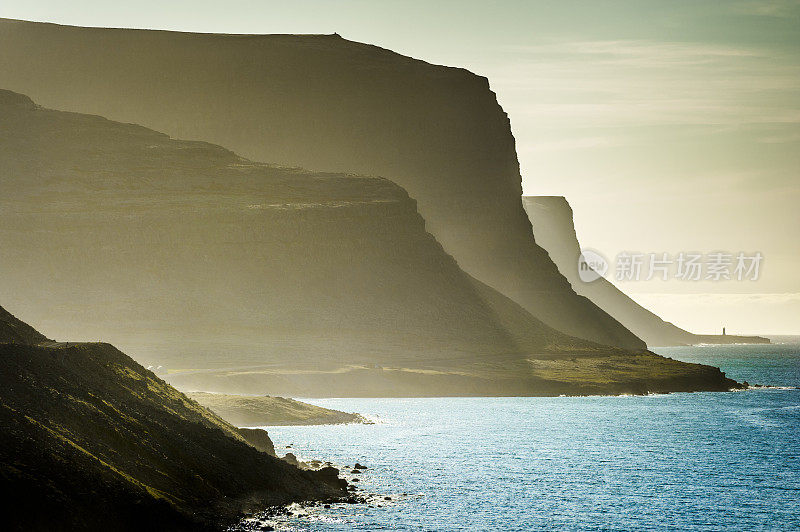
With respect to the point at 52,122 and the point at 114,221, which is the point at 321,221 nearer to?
the point at 114,221

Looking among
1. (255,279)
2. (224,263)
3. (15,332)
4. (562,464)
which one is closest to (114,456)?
(15,332)

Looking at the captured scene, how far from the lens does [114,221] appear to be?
167 m

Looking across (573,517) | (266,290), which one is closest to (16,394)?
(573,517)

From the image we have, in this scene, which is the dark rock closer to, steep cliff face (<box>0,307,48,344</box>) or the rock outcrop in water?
steep cliff face (<box>0,307,48,344</box>)

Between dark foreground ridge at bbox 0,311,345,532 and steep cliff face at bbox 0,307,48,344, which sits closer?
dark foreground ridge at bbox 0,311,345,532

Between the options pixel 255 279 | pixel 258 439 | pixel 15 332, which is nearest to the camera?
pixel 15 332

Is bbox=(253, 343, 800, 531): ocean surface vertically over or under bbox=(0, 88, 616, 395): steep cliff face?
under

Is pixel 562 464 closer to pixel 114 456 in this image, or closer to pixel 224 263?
pixel 114 456

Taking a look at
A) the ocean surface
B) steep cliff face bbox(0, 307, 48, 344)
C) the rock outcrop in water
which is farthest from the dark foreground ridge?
the rock outcrop in water

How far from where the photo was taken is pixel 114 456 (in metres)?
46.1

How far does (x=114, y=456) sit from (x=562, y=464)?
124 ft

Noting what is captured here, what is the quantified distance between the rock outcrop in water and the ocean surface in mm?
16866

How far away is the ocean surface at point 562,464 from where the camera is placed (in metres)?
53.7

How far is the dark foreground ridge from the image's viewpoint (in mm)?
41594
